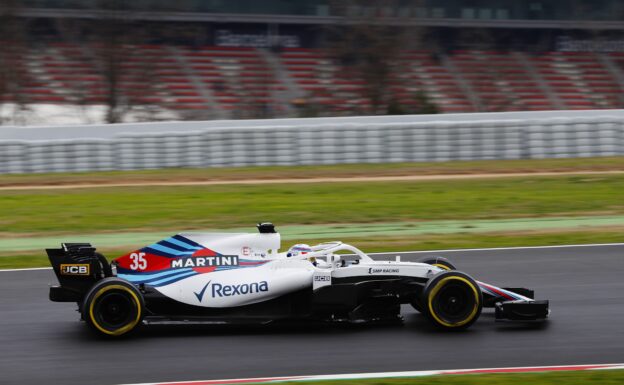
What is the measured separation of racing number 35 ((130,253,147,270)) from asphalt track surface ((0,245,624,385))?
1.81 feet

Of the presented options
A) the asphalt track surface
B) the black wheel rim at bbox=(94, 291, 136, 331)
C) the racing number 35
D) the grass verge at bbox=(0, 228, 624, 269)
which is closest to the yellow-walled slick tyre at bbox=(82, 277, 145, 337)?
the black wheel rim at bbox=(94, 291, 136, 331)

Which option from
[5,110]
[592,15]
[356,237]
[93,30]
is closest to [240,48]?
[93,30]

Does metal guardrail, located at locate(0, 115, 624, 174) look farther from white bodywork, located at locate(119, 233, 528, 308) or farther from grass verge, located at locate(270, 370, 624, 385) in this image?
grass verge, located at locate(270, 370, 624, 385)

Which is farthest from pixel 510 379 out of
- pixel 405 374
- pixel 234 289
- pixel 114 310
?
pixel 114 310

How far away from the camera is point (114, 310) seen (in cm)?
749

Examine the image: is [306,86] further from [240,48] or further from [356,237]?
[356,237]

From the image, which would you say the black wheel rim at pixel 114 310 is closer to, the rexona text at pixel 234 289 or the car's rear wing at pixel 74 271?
the car's rear wing at pixel 74 271

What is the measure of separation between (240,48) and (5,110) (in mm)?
11414

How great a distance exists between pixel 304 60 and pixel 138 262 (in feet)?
92.4

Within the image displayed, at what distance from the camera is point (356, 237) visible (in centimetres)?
1333

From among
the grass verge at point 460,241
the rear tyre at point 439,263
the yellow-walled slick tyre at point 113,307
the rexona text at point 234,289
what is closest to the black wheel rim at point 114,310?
the yellow-walled slick tyre at point 113,307

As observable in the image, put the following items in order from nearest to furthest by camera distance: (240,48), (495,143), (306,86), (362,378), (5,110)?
(362,378)
(495,143)
(5,110)
(306,86)
(240,48)

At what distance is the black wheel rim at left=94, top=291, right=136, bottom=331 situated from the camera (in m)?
7.43

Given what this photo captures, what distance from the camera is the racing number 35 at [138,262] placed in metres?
7.85
